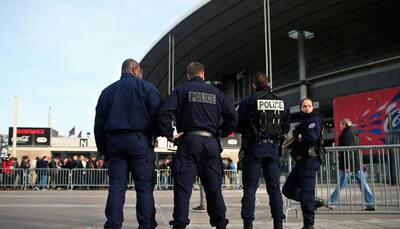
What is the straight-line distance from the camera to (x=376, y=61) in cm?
2692

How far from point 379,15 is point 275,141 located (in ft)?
82.8

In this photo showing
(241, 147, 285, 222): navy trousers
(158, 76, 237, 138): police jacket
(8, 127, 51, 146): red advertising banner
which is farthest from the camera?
(8, 127, 51, 146): red advertising banner

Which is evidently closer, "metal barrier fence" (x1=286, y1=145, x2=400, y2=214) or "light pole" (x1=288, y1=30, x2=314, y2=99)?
"metal barrier fence" (x1=286, y1=145, x2=400, y2=214)

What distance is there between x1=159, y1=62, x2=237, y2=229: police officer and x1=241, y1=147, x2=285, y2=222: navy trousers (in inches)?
28.0

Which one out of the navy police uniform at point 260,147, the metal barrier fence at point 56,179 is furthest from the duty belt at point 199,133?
the metal barrier fence at point 56,179

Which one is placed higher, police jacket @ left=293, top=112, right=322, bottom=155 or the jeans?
police jacket @ left=293, top=112, right=322, bottom=155

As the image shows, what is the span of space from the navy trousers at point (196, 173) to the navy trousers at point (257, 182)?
73 centimetres

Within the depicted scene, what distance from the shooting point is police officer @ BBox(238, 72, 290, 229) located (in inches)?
212

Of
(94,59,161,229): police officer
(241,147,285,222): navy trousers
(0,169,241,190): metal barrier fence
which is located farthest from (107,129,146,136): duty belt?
(0,169,241,190): metal barrier fence

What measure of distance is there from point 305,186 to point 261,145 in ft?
3.04

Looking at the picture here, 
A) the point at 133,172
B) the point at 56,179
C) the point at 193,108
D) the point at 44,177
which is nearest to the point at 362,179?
the point at 193,108

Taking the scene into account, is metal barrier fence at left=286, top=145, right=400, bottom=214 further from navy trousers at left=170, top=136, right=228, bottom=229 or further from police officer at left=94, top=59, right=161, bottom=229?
police officer at left=94, top=59, right=161, bottom=229

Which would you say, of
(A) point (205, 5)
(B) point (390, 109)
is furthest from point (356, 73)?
(A) point (205, 5)

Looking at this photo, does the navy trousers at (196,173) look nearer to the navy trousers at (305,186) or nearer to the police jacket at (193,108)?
the police jacket at (193,108)
